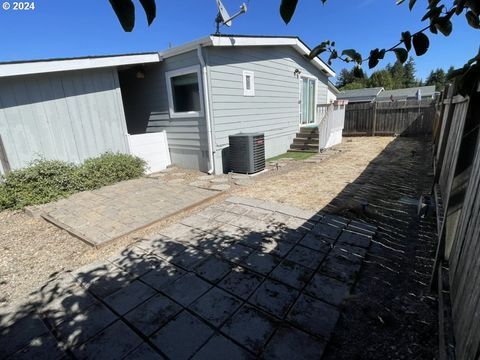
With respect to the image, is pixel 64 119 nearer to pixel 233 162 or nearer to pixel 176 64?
pixel 176 64

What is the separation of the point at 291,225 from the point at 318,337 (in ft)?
6.18

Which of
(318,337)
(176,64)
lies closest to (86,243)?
(318,337)

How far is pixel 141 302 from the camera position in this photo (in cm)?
234

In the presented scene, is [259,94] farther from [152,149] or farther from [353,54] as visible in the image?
[353,54]

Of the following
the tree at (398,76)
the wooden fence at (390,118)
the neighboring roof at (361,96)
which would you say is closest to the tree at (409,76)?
the tree at (398,76)

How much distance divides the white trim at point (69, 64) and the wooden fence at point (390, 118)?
11.7 meters

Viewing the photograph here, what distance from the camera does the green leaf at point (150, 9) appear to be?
681mm

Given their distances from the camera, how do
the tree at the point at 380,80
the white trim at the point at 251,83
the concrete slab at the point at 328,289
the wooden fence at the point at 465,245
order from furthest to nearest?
the tree at the point at 380,80 → the white trim at the point at 251,83 → the concrete slab at the point at 328,289 → the wooden fence at the point at 465,245

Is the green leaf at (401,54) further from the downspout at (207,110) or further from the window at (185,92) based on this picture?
the window at (185,92)

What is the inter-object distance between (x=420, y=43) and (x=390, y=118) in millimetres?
14716

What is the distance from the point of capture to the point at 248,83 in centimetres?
772

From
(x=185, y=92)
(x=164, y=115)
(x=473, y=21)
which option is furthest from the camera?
(x=164, y=115)

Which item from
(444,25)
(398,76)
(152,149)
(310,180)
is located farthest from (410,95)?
(444,25)

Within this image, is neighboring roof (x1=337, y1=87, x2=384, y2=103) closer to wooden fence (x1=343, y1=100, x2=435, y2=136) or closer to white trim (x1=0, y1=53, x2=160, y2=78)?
wooden fence (x1=343, y1=100, x2=435, y2=136)
